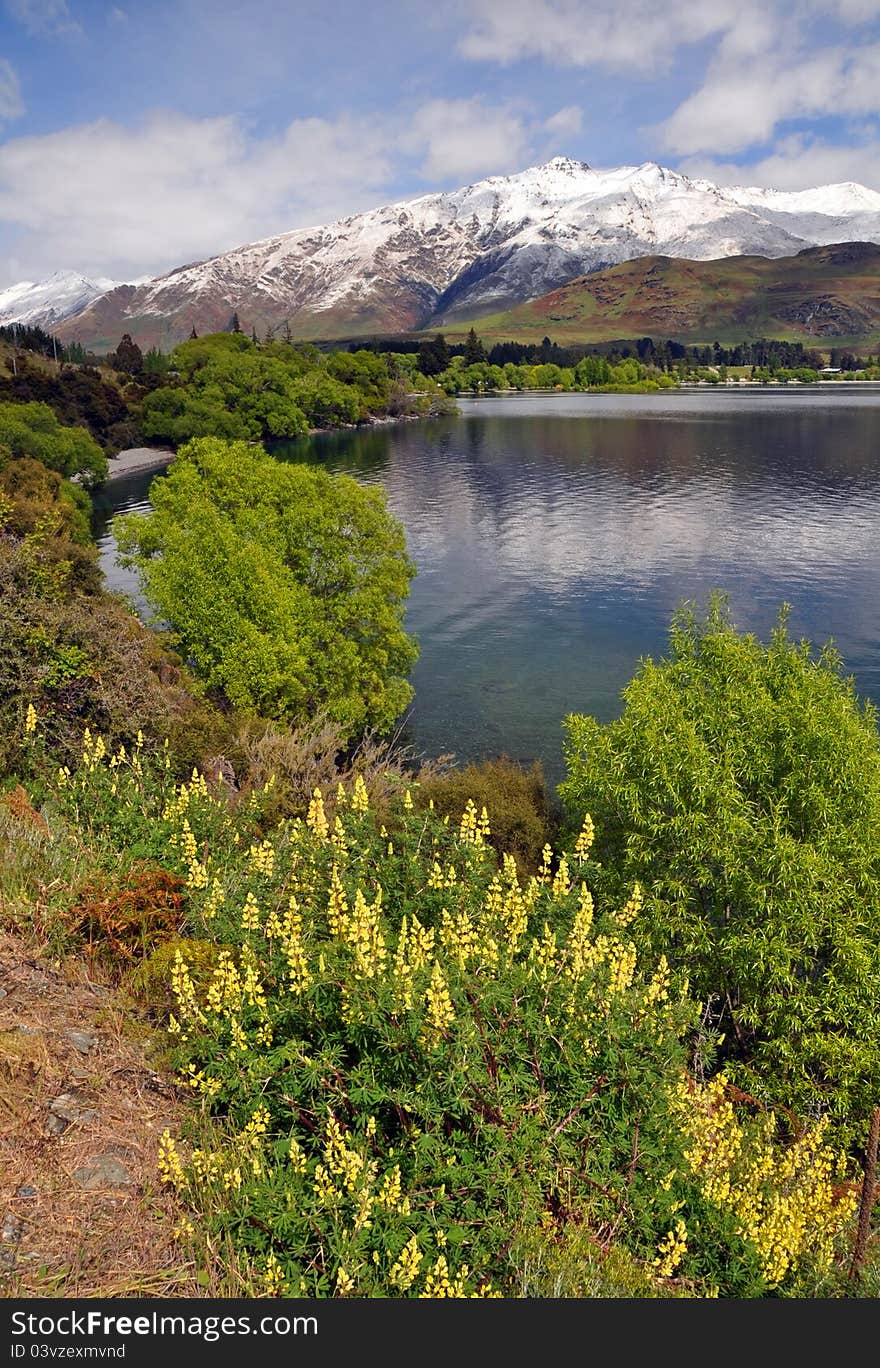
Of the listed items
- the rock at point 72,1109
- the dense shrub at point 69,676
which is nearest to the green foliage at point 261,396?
the dense shrub at point 69,676

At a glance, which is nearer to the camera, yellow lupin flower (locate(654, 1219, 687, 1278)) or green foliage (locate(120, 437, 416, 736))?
yellow lupin flower (locate(654, 1219, 687, 1278))

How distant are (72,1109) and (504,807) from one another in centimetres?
1836

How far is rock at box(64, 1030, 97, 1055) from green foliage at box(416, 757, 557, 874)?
599 inches

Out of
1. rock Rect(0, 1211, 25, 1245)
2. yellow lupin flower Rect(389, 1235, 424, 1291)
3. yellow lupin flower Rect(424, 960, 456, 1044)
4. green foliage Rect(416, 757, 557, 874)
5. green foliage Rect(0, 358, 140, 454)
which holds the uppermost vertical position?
green foliage Rect(0, 358, 140, 454)

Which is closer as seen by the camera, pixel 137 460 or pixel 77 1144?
pixel 77 1144

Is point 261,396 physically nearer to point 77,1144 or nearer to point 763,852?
point 763,852

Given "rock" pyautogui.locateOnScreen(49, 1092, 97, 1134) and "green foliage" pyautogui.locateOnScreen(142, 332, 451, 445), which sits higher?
"green foliage" pyautogui.locateOnScreen(142, 332, 451, 445)

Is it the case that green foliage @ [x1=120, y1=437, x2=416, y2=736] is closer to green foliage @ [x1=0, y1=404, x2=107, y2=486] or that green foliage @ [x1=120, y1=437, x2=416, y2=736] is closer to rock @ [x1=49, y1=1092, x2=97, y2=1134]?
rock @ [x1=49, y1=1092, x2=97, y2=1134]

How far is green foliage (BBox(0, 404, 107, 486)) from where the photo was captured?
91500mm

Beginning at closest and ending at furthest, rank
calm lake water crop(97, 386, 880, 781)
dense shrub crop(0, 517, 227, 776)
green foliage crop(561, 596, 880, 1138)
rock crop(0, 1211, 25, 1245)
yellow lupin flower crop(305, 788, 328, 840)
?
1. rock crop(0, 1211, 25, 1245)
2. yellow lupin flower crop(305, 788, 328, 840)
3. green foliage crop(561, 596, 880, 1138)
4. dense shrub crop(0, 517, 227, 776)
5. calm lake water crop(97, 386, 880, 781)

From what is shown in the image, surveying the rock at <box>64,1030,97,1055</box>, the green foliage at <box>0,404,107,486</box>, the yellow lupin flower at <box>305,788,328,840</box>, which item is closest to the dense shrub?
the yellow lupin flower at <box>305,788,328,840</box>

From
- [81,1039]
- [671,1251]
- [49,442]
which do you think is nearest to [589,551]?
[671,1251]

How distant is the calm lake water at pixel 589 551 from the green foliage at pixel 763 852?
12005mm

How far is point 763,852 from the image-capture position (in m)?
18.9
